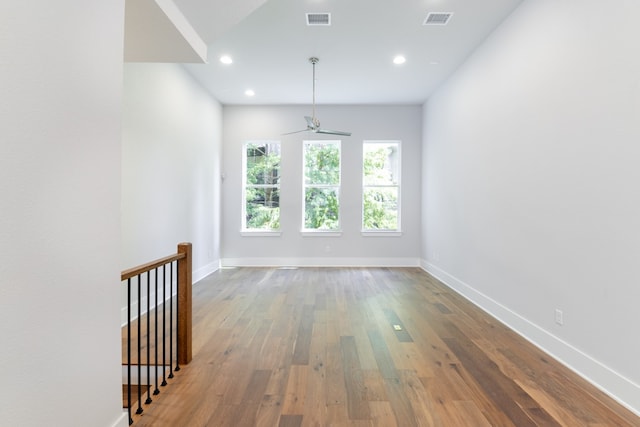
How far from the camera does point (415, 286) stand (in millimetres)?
5141

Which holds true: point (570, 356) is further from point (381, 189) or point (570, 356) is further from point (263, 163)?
point (263, 163)

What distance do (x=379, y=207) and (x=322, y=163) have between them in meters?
1.50

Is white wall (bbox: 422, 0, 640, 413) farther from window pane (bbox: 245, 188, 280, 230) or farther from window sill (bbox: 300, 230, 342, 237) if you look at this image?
window pane (bbox: 245, 188, 280, 230)

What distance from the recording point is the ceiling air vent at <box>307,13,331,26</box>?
3.54 meters

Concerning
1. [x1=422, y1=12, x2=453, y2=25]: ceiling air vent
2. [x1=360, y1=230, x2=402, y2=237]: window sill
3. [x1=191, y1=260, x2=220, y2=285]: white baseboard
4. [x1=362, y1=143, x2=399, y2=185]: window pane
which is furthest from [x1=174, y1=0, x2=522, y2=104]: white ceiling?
[x1=191, y1=260, x2=220, y2=285]: white baseboard

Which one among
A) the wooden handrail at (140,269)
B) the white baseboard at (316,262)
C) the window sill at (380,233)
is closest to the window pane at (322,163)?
the window sill at (380,233)

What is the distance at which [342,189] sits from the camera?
6.85 metres

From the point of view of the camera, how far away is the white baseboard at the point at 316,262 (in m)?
6.83

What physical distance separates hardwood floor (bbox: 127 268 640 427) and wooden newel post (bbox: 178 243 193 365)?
13 centimetres

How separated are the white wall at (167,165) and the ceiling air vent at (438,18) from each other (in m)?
3.18

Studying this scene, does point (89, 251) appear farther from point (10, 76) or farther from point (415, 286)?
point (415, 286)

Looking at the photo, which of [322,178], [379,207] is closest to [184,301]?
[322,178]

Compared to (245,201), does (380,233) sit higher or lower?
lower

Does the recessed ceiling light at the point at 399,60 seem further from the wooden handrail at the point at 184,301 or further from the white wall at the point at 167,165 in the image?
the wooden handrail at the point at 184,301
